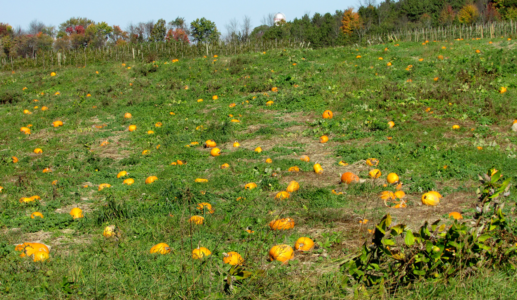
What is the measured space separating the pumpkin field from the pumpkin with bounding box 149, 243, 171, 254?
0.02 metres

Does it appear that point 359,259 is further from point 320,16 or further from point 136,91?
point 320,16

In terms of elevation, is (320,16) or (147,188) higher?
(320,16)

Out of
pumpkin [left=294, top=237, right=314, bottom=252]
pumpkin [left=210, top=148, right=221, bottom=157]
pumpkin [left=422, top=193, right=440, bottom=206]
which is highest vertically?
pumpkin [left=210, top=148, right=221, bottom=157]

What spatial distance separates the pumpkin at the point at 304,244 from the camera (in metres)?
3.99

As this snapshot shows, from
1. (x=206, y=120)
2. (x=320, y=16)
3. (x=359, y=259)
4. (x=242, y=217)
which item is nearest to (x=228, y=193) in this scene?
(x=242, y=217)

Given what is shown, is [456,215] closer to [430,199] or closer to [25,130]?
[430,199]

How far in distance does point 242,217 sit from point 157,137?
5573mm

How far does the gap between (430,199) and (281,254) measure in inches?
101

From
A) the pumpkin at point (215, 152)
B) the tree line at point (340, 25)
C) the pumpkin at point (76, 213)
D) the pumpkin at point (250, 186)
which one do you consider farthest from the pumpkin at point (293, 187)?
the tree line at point (340, 25)

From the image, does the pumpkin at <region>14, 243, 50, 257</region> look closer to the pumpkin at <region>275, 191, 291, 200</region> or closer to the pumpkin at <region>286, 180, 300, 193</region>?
the pumpkin at <region>275, 191, 291, 200</region>

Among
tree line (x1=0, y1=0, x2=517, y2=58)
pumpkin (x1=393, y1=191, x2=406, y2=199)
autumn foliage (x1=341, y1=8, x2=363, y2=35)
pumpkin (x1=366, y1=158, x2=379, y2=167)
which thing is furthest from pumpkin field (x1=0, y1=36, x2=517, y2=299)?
autumn foliage (x1=341, y1=8, x2=363, y2=35)

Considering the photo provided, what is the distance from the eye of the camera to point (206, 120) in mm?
10703

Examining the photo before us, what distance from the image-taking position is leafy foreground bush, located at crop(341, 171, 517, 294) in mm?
2584

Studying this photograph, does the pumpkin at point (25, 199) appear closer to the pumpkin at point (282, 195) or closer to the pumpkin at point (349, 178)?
the pumpkin at point (282, 195)
